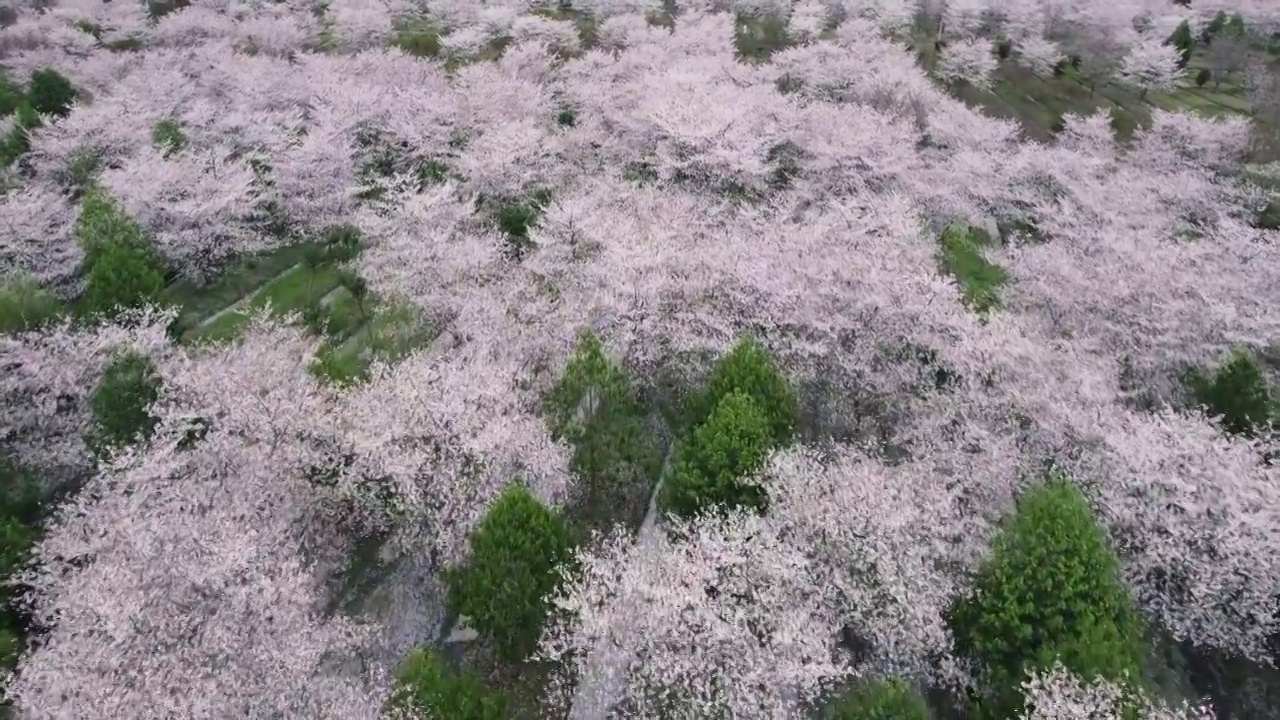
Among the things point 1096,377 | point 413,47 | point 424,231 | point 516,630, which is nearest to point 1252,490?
point 1096,377

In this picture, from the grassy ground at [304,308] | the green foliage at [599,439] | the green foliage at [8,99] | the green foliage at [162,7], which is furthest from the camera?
the green foliage at [162,7]

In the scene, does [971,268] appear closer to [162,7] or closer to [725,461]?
[725,461]

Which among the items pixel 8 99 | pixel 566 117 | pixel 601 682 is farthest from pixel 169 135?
pixel 601 682

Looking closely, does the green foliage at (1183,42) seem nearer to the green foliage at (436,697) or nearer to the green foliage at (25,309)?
the green foliage at (436,697)

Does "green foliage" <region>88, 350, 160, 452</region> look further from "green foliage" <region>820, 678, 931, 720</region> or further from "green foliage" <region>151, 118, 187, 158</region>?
"green foliage" <region>820, 678, 931, 720</region>

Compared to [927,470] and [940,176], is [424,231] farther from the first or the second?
[940,176]

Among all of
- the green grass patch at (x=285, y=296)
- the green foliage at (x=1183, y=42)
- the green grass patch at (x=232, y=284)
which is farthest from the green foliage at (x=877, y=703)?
the green foliage at (x=1183, y=42)

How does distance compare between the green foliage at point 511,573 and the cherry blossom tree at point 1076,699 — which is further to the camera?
the green foliage at point 511,573
